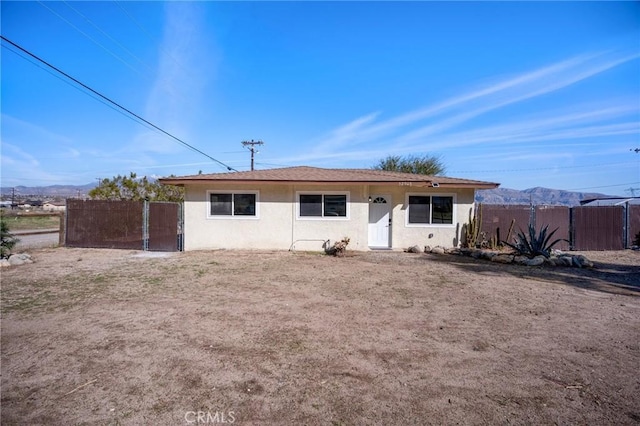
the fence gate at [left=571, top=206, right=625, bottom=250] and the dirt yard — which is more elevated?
the fence gate at [left=571, top=206, right=625, bottom=250]

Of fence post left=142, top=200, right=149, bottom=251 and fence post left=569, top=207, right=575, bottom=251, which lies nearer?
fence post left=142, top=200, right=149, bottom=251

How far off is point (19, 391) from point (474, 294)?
720 cm

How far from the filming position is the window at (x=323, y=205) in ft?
43.4

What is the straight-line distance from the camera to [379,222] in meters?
14.1

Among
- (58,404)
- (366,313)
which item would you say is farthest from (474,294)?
(58,404)

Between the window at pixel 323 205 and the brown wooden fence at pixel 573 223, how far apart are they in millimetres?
6806

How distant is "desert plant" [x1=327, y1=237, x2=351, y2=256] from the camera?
12223mm

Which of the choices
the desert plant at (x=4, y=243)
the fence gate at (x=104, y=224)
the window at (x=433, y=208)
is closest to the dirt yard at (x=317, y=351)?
the desert plant at (x=4, y=243)

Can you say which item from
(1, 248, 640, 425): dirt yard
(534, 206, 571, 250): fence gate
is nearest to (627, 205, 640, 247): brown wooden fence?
(534, 206, 571, 250): fence gate

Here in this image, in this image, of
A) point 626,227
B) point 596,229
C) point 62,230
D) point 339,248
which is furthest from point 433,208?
point 62,230

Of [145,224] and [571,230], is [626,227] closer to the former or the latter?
[571,230]

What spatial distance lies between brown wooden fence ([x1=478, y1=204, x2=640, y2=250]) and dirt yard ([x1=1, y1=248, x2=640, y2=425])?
261 inches

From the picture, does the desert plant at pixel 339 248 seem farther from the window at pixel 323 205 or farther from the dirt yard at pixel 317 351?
the dirt yard at pixel 317 351

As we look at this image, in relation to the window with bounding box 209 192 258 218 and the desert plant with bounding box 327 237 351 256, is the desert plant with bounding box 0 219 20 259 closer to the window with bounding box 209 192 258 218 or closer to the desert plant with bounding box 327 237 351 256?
the window with bounding box 209 192 258 218
